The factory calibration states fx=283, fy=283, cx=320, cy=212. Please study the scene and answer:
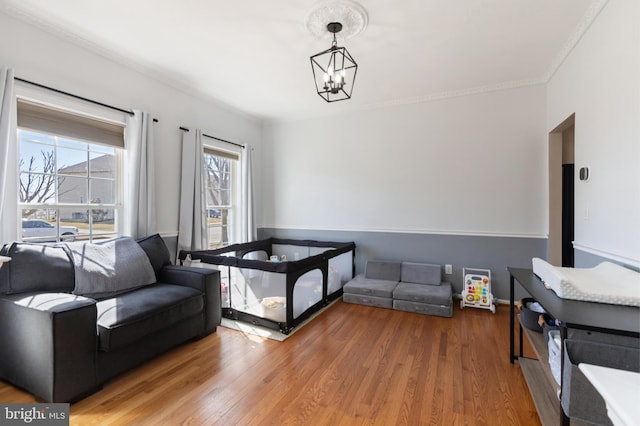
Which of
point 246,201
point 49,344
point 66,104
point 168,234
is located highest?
point 66,104

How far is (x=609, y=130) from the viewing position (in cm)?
188

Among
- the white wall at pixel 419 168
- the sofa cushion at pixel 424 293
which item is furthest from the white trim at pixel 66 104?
the sofa cushion at pixel 424 293

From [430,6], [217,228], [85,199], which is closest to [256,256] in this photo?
[217,228]

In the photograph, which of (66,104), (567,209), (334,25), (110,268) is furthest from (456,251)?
(66,104)

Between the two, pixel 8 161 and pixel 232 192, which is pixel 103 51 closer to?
pixel 8 161

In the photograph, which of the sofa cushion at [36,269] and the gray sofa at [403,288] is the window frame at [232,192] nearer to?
the sofa cushion at [36,269]

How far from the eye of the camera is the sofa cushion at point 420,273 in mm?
3541

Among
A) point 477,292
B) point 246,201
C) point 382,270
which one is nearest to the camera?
point 477,292

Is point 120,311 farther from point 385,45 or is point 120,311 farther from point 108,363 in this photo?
point 385,45

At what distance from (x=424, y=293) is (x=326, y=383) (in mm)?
1731

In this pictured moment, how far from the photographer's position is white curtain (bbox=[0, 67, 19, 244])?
2.01 metres

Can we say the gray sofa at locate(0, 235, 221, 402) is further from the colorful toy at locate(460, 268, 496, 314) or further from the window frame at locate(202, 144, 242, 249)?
the colorful toy at locate(460, 268, 496, 314)

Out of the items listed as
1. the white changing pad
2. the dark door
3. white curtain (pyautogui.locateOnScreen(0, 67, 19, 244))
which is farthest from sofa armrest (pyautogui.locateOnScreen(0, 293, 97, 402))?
the dark door

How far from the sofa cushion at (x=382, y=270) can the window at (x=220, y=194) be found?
2.09m
